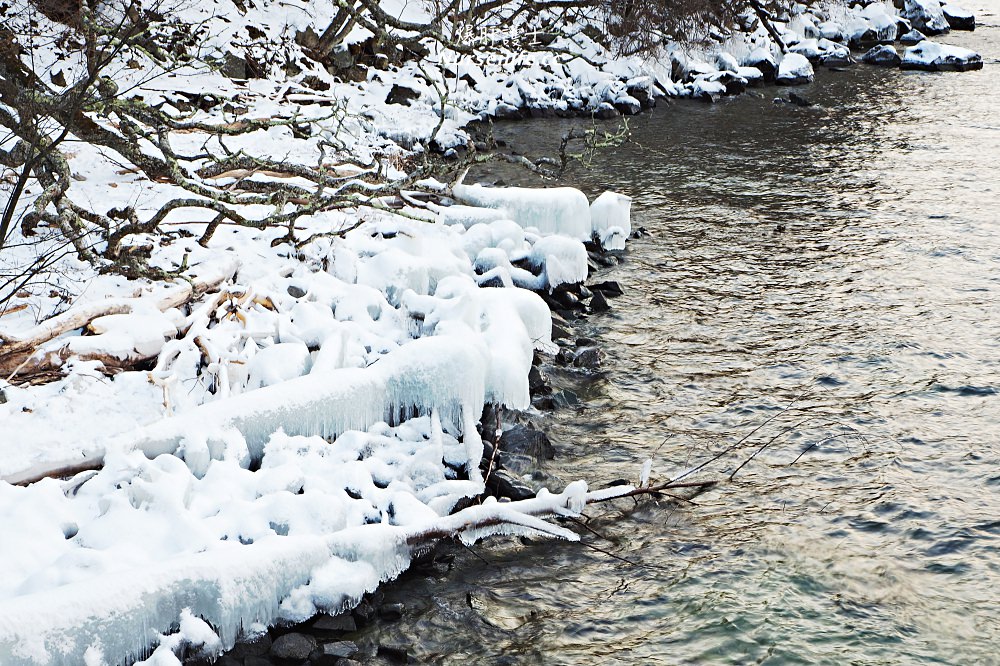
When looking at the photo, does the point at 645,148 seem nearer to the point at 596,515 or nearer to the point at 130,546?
the point at 596,515

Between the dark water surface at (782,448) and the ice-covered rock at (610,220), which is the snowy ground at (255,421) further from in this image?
the ice-covered rock at (610,220)

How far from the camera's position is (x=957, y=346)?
8.45m

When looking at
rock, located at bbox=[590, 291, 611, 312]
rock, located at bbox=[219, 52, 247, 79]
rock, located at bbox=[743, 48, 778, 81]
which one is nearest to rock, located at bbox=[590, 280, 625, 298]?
rock, located at bbox=[590, 291, 611, 312]

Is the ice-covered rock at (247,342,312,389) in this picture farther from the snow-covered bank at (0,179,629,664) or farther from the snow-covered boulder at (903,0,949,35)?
the snow-covered boulder at (903,0,949,35)

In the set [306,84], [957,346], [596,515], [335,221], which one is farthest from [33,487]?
[306,84]

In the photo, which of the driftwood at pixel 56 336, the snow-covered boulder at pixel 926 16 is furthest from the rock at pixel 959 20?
the driftwood at pixel 56 336

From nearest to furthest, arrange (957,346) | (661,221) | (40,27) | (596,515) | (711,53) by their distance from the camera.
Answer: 1. (596,515)
2. (957,346)
3. (661,221)
4. (40,27)
5. (711,53)

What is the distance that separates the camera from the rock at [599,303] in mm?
9523

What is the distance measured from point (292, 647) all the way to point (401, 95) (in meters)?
14.9

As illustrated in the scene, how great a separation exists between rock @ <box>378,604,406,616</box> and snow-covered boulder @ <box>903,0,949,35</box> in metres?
32.7

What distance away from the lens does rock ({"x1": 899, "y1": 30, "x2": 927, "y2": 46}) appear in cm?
2861

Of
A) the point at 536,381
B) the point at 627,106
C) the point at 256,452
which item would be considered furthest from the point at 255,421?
the point at 627,106

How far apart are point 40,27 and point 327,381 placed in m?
11.6

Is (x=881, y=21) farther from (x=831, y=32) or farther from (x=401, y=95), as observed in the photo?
(x=401, y=95)
